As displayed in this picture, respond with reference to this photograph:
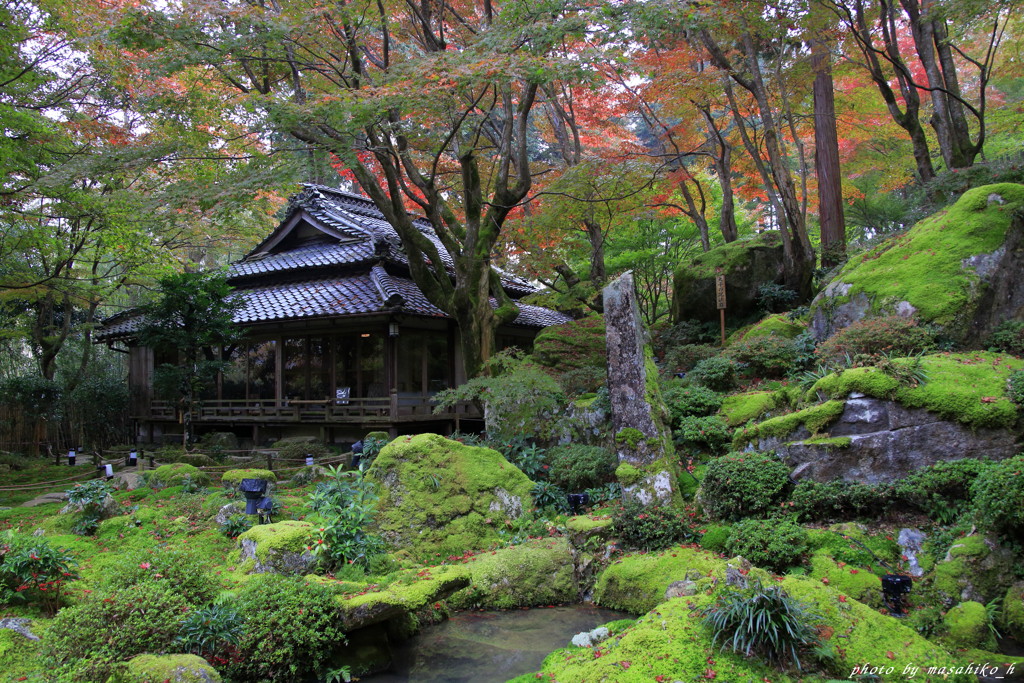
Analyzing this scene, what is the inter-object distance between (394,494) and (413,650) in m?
2.37

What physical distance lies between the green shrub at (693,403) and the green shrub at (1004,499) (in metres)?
4.58

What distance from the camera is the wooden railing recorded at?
49.6 feet

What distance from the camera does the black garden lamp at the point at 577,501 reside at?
359 inches

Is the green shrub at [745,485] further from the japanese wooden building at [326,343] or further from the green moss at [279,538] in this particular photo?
the japanese wooden building at [326,343]

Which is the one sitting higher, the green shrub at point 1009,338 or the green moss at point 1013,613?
the green shrub at point 1009,338

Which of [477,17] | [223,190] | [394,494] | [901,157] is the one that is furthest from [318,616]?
[901,157]

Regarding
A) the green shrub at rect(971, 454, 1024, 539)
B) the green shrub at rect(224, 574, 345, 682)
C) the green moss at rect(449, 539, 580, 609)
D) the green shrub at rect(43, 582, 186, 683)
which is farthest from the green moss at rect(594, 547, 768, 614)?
the green shrub at rect(43, 582, 186, 683)

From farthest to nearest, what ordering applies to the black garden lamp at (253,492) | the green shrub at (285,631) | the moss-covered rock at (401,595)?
the black garden lamp at (253,492)
the moss-covered rock at (401,595)
the green shrub at (285,631)

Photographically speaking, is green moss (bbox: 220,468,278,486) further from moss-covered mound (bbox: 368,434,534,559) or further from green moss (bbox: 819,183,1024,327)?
green moss (bbox: 819,183,1024,327)

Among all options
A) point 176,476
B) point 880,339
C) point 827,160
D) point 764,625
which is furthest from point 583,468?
point 827,160

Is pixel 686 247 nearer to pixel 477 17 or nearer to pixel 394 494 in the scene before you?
pixel 477 17

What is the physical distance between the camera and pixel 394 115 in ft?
39.4

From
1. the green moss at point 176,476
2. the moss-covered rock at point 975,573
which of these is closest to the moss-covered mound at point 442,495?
the green moss at point 176,476

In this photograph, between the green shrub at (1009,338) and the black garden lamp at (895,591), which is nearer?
the black garden lamp at (895,591)
